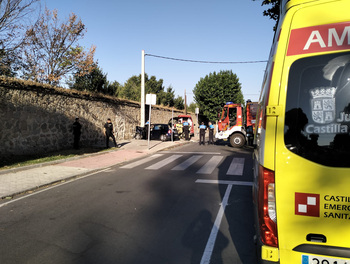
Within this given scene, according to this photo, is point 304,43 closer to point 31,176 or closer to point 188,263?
point 188,263

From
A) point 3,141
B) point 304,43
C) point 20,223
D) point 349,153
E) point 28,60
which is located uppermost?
→ point 28,60

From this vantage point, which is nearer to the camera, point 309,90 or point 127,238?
point 309,90

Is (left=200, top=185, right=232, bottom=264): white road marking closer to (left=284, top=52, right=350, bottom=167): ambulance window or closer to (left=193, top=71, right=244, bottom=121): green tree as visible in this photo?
(left=284, top=52, right=350, bottom=167): ambulance window

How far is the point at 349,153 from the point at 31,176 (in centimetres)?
836

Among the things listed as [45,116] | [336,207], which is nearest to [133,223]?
[336,207]

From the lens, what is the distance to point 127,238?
3.74m

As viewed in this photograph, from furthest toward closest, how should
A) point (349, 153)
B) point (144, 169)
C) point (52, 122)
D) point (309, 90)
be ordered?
point (52, 122)
point (144, 169)
point (309, 90)
point (349, 153)

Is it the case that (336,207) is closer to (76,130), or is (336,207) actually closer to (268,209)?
(268,209)

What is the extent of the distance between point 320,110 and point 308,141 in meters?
0.26

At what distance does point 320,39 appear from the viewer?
6.50 feet

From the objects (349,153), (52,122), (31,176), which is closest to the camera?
(349,153)

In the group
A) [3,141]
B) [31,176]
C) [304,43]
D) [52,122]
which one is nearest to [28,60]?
[52,122]

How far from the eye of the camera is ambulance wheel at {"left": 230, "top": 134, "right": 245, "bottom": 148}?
15.6 metres

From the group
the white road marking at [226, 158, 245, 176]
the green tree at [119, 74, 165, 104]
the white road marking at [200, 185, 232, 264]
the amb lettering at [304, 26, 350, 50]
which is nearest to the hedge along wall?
the white road marking at [226, 158, 245, 176]
